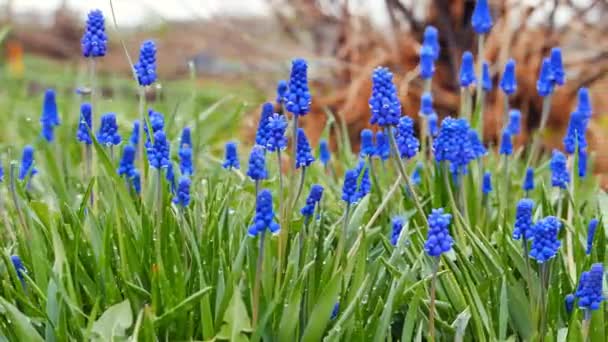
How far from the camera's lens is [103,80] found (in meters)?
11.8

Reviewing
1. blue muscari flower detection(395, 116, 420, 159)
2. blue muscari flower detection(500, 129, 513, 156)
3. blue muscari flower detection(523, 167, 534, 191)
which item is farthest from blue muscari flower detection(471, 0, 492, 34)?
blue muscari flower detection(395, 116, 420, 159)

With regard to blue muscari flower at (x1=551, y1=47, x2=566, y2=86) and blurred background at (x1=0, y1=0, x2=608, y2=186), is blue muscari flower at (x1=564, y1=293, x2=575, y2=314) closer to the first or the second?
blue muscari flower at (x1=551, y1=47, x2=566, y2=86)

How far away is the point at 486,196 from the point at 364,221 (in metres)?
0.48

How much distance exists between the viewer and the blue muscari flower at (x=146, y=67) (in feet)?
7.31

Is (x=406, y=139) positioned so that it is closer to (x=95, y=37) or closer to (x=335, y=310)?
(x=335, y=310)

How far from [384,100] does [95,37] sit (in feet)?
2.87

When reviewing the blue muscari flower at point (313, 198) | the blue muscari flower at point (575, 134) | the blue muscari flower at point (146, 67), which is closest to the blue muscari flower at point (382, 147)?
the blue muscari flower at point (575, 134)

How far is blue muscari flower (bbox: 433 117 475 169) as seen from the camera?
222cm

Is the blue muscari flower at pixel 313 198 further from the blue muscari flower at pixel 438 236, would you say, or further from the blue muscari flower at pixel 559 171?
the blue muscari flower at pixel 559 171

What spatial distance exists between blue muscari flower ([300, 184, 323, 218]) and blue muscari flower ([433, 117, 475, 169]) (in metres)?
0.34

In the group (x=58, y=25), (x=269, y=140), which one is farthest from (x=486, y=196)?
(x=58, y=25)

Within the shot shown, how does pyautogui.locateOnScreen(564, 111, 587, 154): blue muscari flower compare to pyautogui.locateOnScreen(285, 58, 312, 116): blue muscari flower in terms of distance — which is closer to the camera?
pyautogui.locateOnScreen(285, 58, 312, 116): blue muscari flower

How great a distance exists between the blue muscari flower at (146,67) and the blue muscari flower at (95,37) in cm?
15

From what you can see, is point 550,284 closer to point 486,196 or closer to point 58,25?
point 486,196
